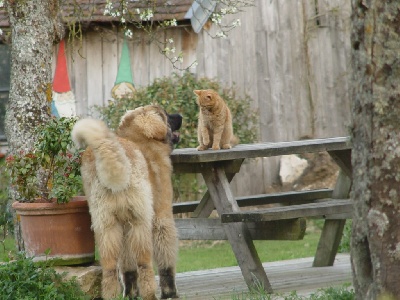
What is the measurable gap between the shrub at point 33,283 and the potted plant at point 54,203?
0.55 ft

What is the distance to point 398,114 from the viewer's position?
3920mm

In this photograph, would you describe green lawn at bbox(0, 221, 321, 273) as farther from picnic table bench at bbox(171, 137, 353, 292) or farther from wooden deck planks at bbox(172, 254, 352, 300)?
picnic table bench at bbox(171, 137, 353, 292)

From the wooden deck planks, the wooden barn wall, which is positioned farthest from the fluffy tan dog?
the wooden barn wall

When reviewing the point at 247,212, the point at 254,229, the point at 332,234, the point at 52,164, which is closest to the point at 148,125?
the point at 52,164

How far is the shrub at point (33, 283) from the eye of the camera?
581 cm

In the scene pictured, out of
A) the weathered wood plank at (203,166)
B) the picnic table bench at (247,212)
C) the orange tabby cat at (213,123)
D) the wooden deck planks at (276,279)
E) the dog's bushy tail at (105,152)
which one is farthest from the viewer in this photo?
the orange tabby cat at (213,123)

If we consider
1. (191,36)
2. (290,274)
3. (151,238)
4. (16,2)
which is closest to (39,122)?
(16,2)

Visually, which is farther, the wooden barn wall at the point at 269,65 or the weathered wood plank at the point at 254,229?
the wooden barn wall at the point at 269,65

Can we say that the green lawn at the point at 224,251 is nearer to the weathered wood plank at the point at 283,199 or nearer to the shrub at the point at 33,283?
the weathered wood plank at the point at 283,199

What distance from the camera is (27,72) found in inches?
273

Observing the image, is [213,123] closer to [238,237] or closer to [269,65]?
[238,237]

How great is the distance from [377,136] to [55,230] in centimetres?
308

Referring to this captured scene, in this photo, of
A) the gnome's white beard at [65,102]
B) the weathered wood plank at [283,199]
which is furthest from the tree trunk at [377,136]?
the gnome's white beard at [65,102]

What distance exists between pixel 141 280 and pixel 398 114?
2886mm
